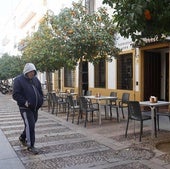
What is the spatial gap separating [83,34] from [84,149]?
526 cm

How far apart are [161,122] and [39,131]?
159 inches

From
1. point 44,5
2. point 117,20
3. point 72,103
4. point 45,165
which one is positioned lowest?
point 45,165

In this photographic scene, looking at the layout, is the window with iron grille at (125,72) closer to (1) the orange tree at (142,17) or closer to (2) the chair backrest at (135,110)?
(2) the chair backrest at (135,110)

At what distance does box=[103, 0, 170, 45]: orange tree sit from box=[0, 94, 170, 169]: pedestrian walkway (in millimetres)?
2334

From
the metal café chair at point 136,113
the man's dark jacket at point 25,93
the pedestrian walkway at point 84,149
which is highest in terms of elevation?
the man's dark jacket at point 25,93

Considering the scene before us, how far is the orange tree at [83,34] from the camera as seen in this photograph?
11.3 metres

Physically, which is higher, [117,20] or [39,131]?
[117,20]

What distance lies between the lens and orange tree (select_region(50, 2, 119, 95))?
1132 cm

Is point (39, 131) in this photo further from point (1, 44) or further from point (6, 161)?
point (1, 44)

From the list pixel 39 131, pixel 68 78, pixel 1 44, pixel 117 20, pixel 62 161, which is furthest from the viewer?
pixel 1 44

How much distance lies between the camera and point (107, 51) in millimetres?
11859

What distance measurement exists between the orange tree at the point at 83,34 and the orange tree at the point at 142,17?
5.27 m

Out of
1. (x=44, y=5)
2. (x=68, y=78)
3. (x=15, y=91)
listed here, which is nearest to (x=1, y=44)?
(x=44, y=5)

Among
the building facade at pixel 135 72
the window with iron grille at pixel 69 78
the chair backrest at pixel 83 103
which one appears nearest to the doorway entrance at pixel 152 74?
the building facade at pixel 135 72
